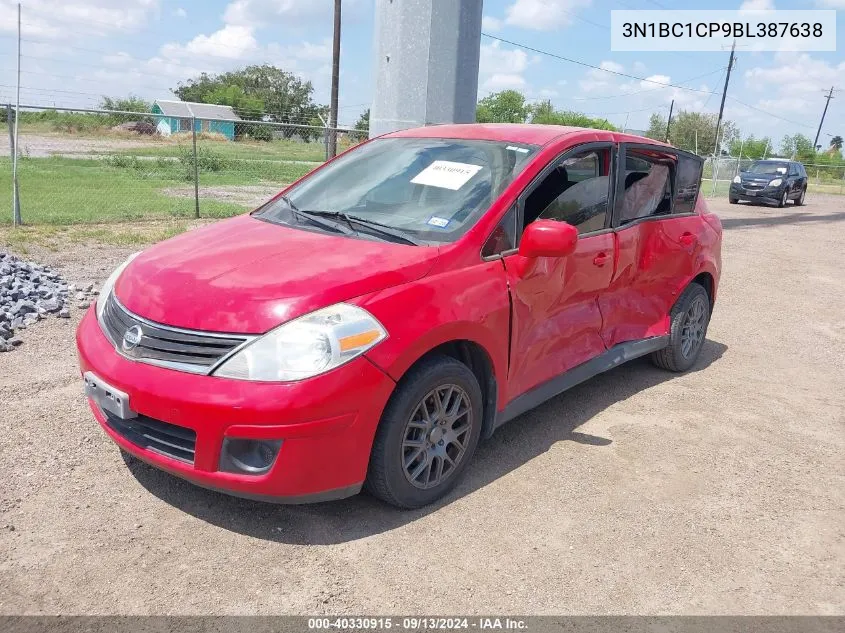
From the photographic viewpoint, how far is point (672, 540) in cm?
321

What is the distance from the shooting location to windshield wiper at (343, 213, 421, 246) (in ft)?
11.2

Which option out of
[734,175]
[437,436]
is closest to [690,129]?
[734,175]

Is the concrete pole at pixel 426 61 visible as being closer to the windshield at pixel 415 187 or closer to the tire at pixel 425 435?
the windshield at pixel 415 187

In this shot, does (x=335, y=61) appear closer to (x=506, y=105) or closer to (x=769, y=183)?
(x=769, y=183)

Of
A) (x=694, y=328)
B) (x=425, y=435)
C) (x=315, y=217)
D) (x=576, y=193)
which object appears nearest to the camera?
(x=425, y=435)

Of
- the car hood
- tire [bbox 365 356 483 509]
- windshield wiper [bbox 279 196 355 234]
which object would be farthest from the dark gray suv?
the car hood

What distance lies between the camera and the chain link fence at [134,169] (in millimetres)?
12328

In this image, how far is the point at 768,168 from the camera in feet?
78.9

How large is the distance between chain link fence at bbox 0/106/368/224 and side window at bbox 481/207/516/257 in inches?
316

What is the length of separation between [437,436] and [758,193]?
23300 millimetres

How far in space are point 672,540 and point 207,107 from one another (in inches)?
2242

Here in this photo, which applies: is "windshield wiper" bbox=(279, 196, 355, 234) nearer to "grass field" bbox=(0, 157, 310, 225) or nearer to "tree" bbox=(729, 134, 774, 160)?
"grass field" bbox=(0, 157, 310, 225)

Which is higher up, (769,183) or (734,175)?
(734,175)

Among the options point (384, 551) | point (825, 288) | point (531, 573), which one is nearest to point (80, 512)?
point (384, 551)
